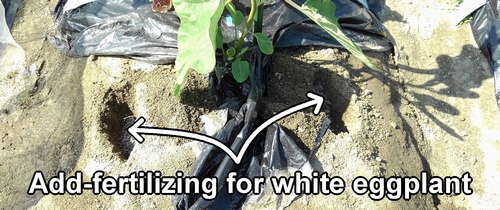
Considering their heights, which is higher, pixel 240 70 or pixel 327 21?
pixel 327 21

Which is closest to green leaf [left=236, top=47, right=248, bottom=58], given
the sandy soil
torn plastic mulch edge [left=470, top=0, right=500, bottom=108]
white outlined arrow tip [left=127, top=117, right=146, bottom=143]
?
the sandy soil

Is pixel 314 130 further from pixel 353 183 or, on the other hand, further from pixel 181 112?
pixel 181 112

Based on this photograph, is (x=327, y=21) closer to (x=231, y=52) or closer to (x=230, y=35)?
(x=231, y=52)

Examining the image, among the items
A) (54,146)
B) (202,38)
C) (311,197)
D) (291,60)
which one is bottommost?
(54,146)

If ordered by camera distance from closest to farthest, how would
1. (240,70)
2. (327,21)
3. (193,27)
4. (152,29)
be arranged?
(193,27), (327,21), (240,70), (152,29)

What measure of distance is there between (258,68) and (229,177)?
612 millimetres

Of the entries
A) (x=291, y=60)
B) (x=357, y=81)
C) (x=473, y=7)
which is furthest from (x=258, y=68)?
(x=473, y=7)

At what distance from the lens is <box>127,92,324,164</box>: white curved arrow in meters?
2.14

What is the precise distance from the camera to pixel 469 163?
98.0 inches

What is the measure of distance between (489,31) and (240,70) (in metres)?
1.83

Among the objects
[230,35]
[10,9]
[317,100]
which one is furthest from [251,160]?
[10,9]

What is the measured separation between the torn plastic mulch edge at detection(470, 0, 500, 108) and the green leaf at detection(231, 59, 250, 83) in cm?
171

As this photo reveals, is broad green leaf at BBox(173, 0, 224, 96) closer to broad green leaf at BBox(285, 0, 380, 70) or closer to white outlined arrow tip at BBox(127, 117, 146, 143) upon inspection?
broad green leaf at BBox(285, 0, 380, 70)

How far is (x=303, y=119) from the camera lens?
90.1 inches
